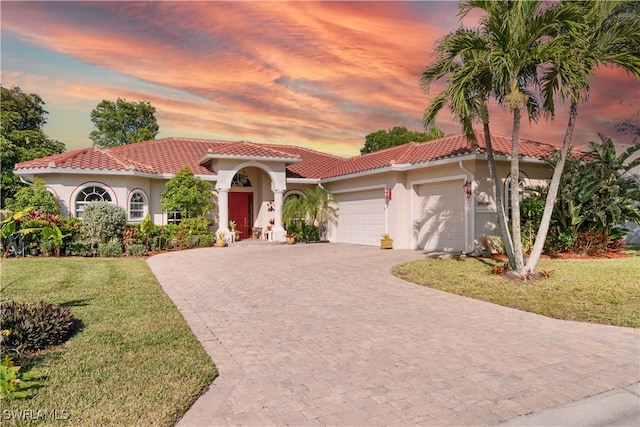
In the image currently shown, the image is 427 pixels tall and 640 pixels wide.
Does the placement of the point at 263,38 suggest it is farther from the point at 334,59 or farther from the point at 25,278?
the point at 25,278

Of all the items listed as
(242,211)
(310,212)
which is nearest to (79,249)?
(242,211)

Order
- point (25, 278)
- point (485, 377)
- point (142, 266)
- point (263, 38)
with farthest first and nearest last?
point (142, 266) → point (263, 38) → point (25, 278) → point (485, 377)

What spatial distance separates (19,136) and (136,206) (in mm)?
14962

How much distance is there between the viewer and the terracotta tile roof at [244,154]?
17141mm

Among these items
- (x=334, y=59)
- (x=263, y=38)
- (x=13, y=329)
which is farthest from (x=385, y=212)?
(x=13, y=329)

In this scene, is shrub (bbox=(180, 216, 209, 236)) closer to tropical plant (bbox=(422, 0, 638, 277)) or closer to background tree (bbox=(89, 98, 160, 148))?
tropical plant (bbox=(422, 0, 638, 277))

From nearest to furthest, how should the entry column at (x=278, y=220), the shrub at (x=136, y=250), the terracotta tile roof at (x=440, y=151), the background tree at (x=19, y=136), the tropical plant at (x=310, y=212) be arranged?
1. the terracotta tile roof at (x=440, y=151)
2. the shrub at (x=136, y=250)
3. the tropical plant at (x=310, y=212)
4. the entry column at (x=278, y=220)
5. the background tree at (x=19, y=136)

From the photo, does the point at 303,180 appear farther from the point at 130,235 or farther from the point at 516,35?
the point at 516,35

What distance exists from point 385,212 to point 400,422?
15384 millimetres

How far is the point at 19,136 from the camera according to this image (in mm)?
27672

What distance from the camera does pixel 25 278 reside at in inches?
400

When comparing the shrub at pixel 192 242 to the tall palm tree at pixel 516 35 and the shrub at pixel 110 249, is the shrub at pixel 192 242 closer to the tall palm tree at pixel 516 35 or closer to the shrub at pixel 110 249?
the shrub at pixel 110 249

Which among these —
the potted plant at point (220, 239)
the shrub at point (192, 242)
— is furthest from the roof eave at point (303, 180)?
the shrub at point (192, 242)

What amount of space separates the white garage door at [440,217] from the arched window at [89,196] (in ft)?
45.3
